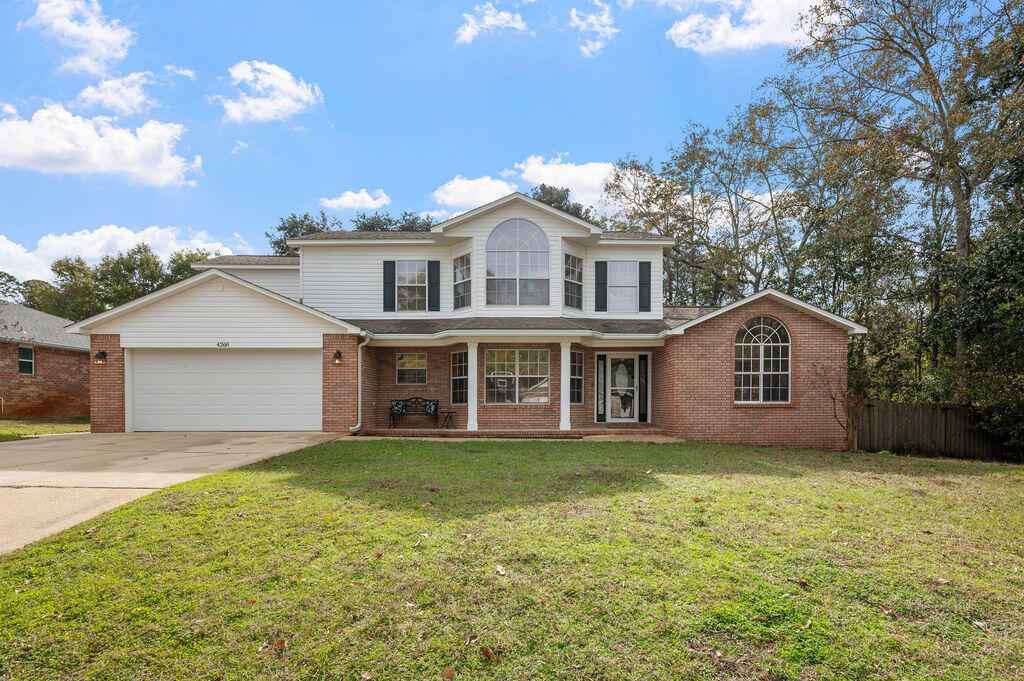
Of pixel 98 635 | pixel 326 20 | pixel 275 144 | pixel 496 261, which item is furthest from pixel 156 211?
pixel 98 635

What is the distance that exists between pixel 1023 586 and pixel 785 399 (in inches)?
411

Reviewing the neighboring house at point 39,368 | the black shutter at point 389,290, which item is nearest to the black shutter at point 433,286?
the black shutter at point 389,290

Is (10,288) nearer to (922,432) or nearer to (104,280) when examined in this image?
(104,280)

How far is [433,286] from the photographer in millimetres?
16234

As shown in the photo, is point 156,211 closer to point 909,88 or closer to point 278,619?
point 278,619

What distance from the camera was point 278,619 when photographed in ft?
11.4

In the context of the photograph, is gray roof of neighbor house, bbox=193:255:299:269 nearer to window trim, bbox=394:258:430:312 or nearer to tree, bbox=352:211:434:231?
window trim, bbox=394:258:430:312

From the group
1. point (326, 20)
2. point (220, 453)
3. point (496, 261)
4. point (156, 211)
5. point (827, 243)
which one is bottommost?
point (220, 453)

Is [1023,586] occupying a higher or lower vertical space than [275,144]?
lower

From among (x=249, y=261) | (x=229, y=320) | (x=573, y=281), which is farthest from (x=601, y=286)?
(x=249, y=261)

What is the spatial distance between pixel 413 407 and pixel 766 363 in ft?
33.0

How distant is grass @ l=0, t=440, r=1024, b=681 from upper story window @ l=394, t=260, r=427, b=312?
9.88 m

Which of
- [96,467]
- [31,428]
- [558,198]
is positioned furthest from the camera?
[558,198]

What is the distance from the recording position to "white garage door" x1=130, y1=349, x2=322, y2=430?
14266mm
